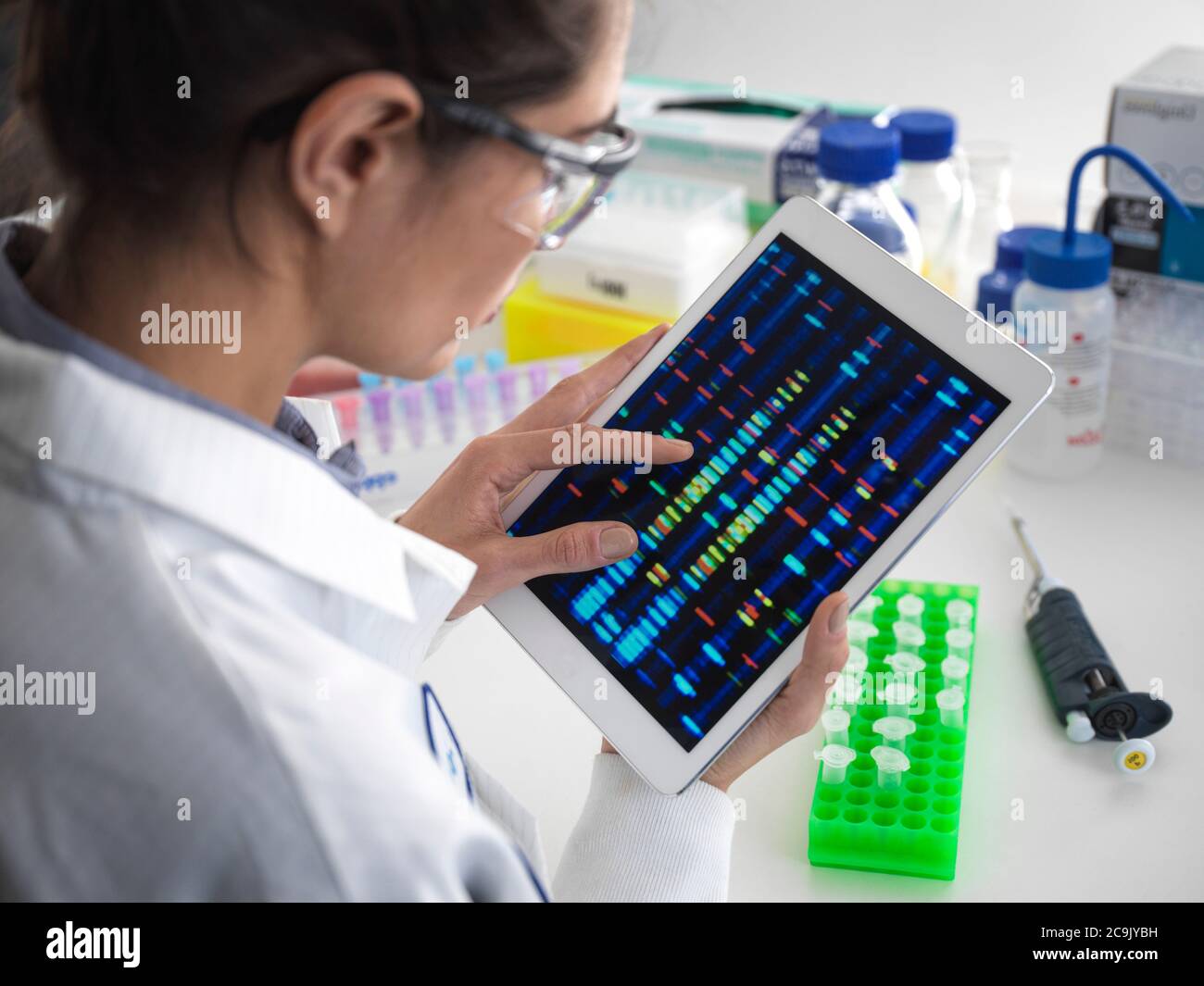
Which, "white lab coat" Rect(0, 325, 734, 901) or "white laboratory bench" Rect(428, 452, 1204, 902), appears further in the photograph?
"white laboratory bench" Rect(428, 452, 1204, 902)

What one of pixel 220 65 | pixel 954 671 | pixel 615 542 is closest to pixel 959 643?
pixel 954 671

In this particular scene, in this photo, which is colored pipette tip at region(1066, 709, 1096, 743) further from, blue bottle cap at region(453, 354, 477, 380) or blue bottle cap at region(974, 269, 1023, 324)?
blue bottle cap at region(453, 354, 477, 380)

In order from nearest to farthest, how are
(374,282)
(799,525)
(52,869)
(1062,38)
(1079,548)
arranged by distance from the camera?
(52,869)
(374,282)
(799,525)
(1079,548)
(1062,38)

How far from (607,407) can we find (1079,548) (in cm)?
43

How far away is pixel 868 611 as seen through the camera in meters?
0.87

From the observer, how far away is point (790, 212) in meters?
0.79

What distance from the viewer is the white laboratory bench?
72 centimetres

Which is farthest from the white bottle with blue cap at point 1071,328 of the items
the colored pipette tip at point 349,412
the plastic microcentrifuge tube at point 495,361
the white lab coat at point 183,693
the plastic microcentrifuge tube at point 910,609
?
the white lab coat at point 183,693

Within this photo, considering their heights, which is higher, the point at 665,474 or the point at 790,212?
the point at 790,212

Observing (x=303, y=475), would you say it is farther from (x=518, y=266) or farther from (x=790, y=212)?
(x=790, y=212)

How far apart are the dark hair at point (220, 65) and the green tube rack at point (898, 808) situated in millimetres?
443

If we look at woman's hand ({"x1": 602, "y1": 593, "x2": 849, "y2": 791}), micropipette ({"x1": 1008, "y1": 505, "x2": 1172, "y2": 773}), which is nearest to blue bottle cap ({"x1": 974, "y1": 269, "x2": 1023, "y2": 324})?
micropipette ({"x1": 1008, "y1": 505, "x2": 1172, "y2": 773})

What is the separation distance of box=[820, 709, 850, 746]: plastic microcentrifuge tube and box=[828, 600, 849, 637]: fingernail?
123 mm
